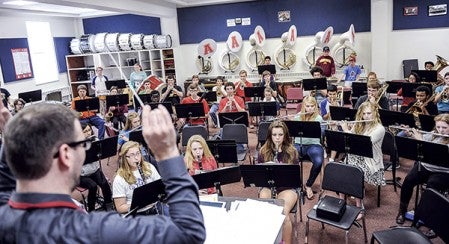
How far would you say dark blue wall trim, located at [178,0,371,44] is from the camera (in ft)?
36.6

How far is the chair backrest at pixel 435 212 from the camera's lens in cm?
295

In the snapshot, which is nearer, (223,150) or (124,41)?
(223,150)

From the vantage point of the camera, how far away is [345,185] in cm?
407

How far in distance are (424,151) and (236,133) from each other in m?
2.90

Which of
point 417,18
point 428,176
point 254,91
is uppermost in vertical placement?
point 417,18

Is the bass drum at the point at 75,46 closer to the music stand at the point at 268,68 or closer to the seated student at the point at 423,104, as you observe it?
the music stand at the point at 268,68

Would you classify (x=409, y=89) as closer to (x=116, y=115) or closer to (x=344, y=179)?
(x=344, y=179)

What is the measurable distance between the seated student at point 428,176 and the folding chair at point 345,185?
767mm

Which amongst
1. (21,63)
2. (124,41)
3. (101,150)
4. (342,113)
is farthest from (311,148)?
(21,63)

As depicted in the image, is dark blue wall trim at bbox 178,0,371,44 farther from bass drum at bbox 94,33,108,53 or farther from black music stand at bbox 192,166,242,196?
black music stand at bbox 192,166,242,196

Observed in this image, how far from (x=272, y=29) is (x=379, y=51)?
3.50m

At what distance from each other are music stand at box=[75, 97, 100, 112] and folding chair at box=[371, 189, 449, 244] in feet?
21.8

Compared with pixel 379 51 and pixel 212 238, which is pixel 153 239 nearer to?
pixel 212 238

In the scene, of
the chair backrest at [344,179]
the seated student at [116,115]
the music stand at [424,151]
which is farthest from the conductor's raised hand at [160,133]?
the seated student at [116,115]
